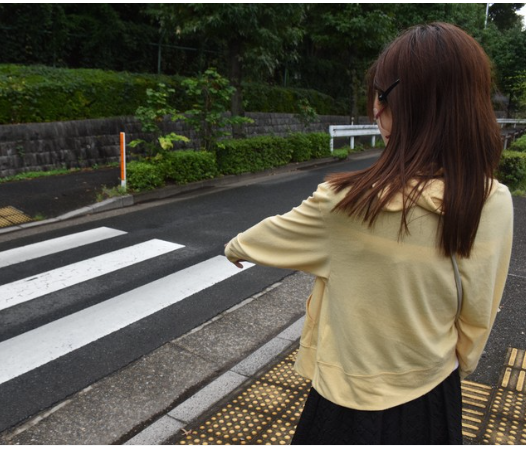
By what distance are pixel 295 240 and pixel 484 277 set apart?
499 millimetres

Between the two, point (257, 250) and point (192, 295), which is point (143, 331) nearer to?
point (192, 295)

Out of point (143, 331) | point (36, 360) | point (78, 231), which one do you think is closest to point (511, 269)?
point (143, 331)

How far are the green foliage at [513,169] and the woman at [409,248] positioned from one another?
10.5 metres

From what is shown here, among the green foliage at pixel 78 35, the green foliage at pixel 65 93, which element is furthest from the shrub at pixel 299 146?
the green foliage at pixel 78 35

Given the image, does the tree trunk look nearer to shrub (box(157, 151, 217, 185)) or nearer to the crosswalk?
shrub (box(157, 151, 217, 185))

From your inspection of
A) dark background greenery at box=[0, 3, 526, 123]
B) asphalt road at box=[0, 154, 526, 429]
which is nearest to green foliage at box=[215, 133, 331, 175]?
dark background greenery at box=[0, 3, 526, 123]

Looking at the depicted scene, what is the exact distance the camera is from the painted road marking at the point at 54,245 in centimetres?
637

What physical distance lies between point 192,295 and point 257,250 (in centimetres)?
388

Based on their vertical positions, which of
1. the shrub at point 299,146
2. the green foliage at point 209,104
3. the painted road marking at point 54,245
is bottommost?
the painted road marking at point 54,245

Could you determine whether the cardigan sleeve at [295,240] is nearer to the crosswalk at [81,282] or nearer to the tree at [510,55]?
the crosswalk at [81,282]

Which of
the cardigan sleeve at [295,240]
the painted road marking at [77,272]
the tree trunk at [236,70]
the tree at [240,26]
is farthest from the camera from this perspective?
the tree trunk at [236,70]

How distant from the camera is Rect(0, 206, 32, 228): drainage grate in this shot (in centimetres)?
796

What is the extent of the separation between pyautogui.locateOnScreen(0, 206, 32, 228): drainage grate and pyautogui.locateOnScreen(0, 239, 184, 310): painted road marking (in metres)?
2.45

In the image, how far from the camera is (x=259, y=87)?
20094 millimetres
